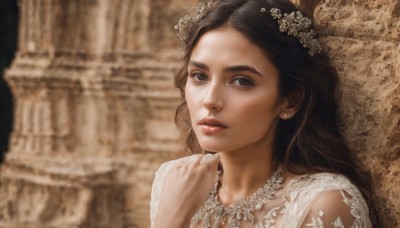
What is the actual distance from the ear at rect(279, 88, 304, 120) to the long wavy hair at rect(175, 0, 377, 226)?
0.01m

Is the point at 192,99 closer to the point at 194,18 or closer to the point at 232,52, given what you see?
the point at 232,52

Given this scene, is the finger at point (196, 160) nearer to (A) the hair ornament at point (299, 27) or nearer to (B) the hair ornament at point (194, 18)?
(B) the hair ornament at point (194, 18)

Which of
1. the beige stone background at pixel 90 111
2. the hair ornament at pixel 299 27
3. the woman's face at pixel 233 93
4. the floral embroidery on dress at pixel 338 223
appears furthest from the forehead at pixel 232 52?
the beige stone background at pixel 90 111

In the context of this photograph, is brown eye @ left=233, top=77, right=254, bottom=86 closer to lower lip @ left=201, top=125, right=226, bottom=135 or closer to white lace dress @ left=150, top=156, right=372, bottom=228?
lower lip @ left=201, top=125, right=226, bottom=135

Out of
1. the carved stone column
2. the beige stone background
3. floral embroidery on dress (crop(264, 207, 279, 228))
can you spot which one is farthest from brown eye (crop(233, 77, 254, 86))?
the carved stone column

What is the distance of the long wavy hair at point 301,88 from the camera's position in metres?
2.29

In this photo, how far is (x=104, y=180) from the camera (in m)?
7.86

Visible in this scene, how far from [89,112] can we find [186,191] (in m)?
6.03

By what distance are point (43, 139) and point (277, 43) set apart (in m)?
6.64

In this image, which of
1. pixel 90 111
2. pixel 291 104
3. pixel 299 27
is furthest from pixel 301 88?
pixel 90 111

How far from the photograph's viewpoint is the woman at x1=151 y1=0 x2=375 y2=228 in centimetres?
224

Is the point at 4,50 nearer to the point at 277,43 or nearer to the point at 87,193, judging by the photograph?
the point at 87,193

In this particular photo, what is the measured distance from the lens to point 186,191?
258 centimetres

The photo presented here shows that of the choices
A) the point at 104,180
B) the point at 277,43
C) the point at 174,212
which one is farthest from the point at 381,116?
the point at 104,180
